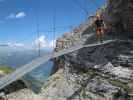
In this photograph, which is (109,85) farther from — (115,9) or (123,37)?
(115,9)

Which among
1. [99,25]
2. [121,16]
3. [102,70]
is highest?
[121,16]

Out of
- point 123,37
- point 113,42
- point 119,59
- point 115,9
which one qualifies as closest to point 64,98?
point 119,59

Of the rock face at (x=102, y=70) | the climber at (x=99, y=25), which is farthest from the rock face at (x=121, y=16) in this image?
the climber at (x=99, y=25)

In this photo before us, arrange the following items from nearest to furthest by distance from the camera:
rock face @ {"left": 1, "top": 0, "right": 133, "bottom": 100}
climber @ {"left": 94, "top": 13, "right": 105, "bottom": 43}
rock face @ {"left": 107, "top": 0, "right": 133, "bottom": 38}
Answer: rock face @ {"left": 1, "top": 0, "right": 133, "bottom": 100} → climber @ {"left": 94, "top": 13, "right": 105, "bottom": 43} → rock face @ {"left": 107, "top": 0, "right": 133, "bottom": 38}

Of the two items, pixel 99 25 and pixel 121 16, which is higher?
pixel 121 16

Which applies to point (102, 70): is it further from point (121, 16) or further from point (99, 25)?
point (121, 16)

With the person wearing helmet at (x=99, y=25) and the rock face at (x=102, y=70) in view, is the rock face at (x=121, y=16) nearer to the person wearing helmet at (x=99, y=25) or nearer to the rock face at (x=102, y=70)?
the rock face at (x=102, y=70)

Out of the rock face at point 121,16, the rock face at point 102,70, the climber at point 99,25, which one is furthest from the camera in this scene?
the rock face at point 121,16

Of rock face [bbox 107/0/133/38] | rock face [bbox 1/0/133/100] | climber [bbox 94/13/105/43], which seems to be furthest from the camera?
rock face [bbox 107/0/133/38]

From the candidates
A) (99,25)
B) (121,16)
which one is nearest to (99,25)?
(99,25)

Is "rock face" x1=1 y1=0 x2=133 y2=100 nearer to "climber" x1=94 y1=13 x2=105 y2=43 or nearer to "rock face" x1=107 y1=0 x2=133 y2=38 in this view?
"rock face" x1=107 y1=0 x2=133 y2=38

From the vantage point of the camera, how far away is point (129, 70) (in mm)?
28000

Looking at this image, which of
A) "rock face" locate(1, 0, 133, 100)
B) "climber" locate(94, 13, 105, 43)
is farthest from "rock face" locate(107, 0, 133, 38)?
"climber" locate(94, 13, 105, 43)

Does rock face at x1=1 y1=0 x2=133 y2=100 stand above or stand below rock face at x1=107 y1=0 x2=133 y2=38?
below
